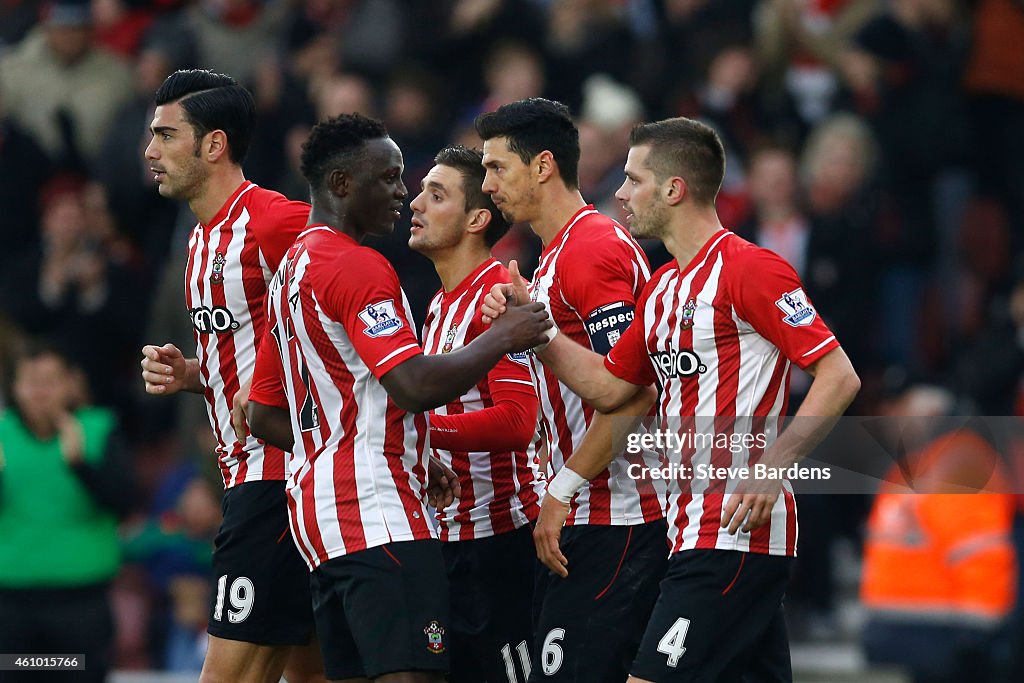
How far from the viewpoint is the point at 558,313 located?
680 cm

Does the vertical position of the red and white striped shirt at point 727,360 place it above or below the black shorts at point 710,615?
above

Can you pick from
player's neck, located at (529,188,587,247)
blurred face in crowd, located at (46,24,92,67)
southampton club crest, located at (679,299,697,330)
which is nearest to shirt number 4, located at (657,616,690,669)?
southampton club crest, located at (679,299,697,330)

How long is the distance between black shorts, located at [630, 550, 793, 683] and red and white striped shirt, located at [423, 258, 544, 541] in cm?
106

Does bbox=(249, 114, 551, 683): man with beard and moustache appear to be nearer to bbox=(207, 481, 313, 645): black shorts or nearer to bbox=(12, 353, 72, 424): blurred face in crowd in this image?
bbox=(207, 481, 313, 645): black shorts

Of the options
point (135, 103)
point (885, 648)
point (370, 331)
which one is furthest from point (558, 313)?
point (135, 103)

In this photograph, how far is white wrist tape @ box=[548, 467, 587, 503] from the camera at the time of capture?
21.4ft

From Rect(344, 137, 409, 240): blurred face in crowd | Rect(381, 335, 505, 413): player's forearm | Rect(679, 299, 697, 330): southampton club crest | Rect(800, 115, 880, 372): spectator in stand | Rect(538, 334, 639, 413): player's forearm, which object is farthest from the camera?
Rect(800, 115, 880, 372): spectator in stand

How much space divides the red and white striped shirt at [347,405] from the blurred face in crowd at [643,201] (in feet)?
Result: 3.27

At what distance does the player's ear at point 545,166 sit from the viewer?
23.1 ft

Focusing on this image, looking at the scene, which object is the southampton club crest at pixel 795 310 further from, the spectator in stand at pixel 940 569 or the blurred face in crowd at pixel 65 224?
the blurred face in crowd at pixel 65 224

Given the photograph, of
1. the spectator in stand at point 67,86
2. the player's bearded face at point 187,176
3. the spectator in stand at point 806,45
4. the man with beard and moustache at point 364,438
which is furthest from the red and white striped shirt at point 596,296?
the spectator in stand at point 67,86

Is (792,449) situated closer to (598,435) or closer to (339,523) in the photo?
(598,435)

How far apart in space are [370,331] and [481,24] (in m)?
6.71

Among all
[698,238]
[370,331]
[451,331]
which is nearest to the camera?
[370,331]
